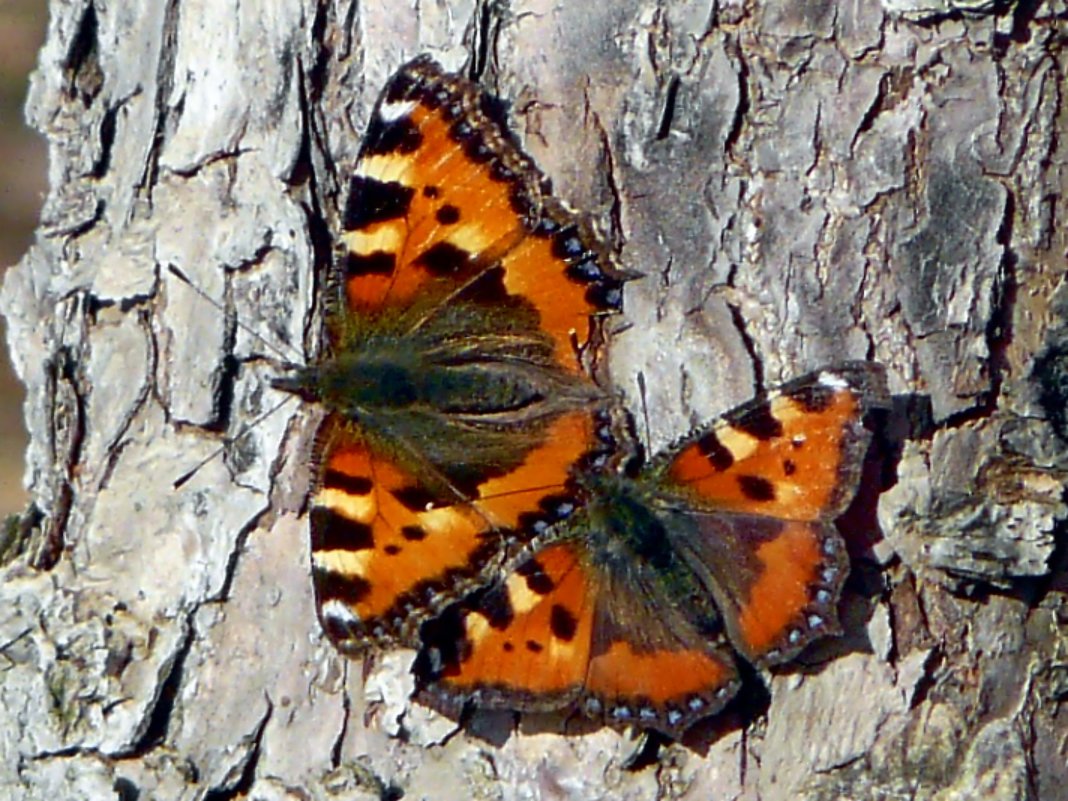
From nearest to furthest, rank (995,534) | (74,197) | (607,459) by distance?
1. (995,534)
2. (607,459)
3. (74,197)

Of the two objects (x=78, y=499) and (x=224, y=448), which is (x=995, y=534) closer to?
(x=224, y=448)

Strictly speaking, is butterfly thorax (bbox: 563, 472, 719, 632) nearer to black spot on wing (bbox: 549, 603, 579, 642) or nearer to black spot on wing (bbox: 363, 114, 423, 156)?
black spot on wing (bbox: 549, 603, 579, 642)

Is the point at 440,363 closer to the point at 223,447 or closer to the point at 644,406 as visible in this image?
the point at 223,447

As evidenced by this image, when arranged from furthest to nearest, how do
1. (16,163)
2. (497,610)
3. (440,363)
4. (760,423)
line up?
(16,163)
(440,363)
(497,610)
(760,423)

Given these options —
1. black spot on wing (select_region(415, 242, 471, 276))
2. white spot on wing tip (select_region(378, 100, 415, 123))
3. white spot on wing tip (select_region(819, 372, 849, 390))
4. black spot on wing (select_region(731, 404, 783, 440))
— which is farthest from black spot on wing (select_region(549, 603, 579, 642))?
white spot on wing tip (select_region(378, 100, 415, 123))

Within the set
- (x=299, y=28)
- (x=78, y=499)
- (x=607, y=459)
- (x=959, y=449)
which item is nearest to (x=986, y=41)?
(x=959, y=449)

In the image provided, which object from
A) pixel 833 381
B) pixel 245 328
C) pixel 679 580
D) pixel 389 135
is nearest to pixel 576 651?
pixel 679 580

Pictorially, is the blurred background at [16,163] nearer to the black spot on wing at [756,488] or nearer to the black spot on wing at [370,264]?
Result: the black spot on wing at [370,264]
